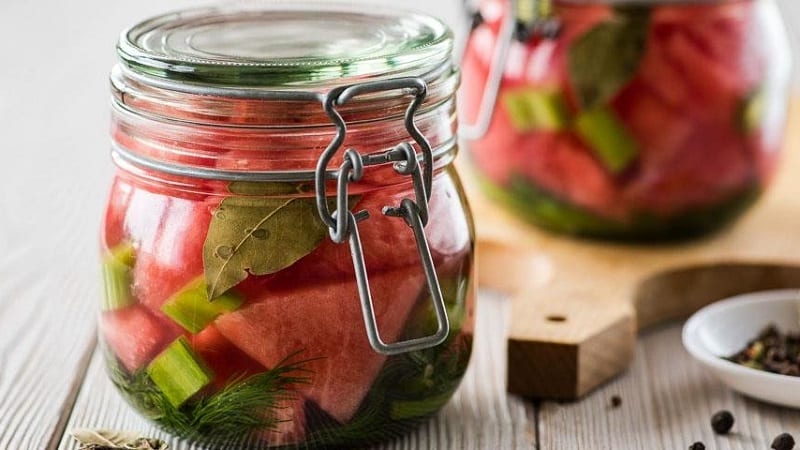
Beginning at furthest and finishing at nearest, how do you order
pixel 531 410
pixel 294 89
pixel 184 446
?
pixel 531 410, pixel 184 446, pixel 294 89

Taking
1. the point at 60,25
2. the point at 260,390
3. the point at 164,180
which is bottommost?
the point at 60,25

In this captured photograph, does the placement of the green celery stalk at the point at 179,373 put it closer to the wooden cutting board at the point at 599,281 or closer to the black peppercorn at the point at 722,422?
the wooden cutting board at the point at 599,281

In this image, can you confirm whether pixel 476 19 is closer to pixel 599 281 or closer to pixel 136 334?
pixel 599 281

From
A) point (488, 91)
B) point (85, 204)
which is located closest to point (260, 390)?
point (488, 91)

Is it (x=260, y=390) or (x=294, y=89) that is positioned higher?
(x=294, y=89)

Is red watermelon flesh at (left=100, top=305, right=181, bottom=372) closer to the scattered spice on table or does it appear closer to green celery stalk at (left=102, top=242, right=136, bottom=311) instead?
green celery stalk at (left=102, top=242, right=136, bottom=311)

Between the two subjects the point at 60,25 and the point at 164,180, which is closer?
the point at 164,180

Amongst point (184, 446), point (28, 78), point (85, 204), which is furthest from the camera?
point (28, 78)

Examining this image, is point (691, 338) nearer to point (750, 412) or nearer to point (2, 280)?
point (750, 412)
